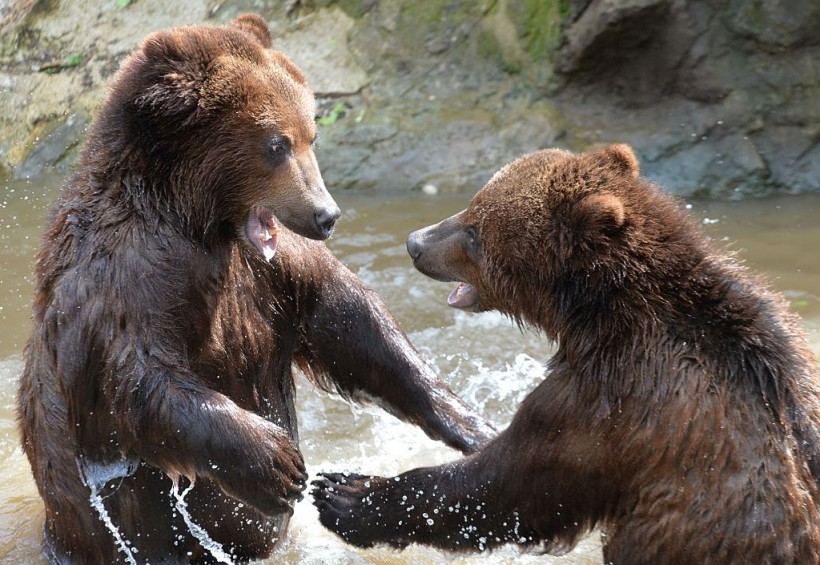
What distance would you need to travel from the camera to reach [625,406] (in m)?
5.55

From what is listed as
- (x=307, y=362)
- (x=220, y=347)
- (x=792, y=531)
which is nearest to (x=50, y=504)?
(x=220, y=347)

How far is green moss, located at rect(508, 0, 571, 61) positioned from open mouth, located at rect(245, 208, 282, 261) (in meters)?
7.23

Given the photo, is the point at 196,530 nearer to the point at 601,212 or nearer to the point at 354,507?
the point at 354,507

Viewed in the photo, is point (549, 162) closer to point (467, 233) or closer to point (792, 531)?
point (467, 233)

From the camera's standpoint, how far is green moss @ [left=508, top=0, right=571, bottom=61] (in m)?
13.0

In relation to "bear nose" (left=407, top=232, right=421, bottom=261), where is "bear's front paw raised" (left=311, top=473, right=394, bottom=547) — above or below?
below

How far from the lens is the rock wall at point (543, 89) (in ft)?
40.5

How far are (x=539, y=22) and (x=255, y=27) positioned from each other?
7176mm

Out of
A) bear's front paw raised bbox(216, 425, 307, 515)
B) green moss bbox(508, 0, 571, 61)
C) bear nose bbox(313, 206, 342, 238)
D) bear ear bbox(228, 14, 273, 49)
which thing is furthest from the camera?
green moss bbox(508, 0, 571, 61)

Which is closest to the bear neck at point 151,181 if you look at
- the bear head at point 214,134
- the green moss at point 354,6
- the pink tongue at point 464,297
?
the bear head at point 214,134

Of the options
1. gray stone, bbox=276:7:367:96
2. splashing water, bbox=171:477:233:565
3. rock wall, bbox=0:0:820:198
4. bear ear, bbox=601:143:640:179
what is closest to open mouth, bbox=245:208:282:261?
splashing water, bbox=171:477:233:565

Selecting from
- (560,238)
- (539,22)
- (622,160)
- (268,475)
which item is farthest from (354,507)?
(539,22)

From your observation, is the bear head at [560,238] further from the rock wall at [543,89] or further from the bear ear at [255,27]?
the rock wall at [543,89]

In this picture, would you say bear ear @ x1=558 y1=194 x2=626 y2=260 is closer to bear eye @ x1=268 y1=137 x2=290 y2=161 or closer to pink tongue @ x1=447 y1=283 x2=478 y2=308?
pink tongue @ x1=447 y1=283 x2=478 y2=308
